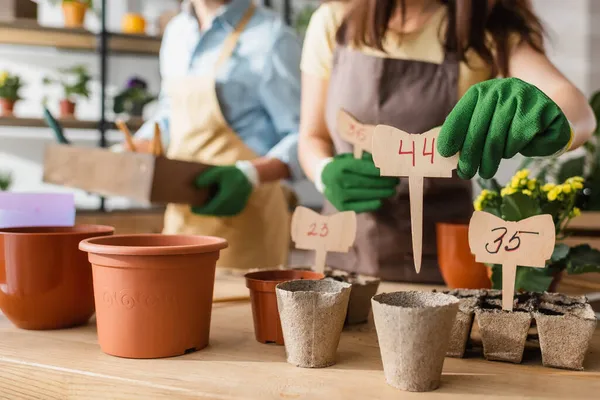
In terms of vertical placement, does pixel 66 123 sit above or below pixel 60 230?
above

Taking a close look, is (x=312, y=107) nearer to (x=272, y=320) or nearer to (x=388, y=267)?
(x=388, y=267)

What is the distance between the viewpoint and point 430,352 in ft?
2.02

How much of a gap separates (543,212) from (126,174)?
1.02 metres

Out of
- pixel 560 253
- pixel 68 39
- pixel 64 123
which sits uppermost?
pixel 68 39

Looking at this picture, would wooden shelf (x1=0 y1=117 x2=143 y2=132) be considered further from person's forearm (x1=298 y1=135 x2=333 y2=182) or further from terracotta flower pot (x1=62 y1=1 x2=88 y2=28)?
person's forearm (x1=298 y1=135 x2=333 y2=182)

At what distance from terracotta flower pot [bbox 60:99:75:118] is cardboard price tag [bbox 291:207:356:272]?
2.65 m

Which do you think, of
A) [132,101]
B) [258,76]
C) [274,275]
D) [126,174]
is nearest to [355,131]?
[274,275]

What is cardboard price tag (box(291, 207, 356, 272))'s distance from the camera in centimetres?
→ 92

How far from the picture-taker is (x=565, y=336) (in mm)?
695

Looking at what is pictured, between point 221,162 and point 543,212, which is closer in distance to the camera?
point 543,212

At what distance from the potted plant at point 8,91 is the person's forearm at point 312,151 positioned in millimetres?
2240

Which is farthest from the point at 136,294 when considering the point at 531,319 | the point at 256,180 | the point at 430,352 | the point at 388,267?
the point at 256,180

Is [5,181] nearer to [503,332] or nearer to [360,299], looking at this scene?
[360,299]

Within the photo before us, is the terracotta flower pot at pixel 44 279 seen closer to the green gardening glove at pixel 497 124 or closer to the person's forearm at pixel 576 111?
the green gardening glove at pixel 497 124
